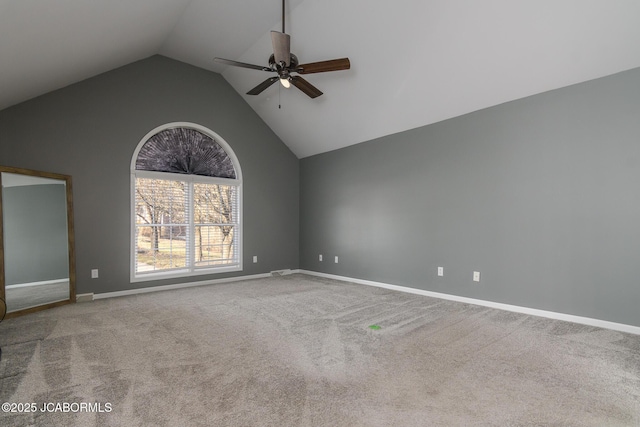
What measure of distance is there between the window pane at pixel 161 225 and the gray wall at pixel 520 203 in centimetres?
300

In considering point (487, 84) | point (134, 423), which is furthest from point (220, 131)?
point (134, 423)

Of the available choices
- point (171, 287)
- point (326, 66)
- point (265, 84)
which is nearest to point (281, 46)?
point (326, 66)

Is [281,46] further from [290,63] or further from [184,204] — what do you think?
[184,204]

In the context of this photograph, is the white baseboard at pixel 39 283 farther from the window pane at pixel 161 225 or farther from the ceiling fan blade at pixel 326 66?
the ceiling fan blade at pixel 326 66

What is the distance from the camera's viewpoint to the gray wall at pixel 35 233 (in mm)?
3434

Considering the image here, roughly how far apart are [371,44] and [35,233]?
4663mm

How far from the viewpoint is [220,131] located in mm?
5520

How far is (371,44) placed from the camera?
3.72 m

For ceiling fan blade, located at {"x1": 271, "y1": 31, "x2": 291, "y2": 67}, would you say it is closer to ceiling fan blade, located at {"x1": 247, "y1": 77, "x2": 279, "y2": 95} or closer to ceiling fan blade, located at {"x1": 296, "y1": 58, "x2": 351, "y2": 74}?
ceiling fan blade, located at {"x1": 296, "y1": 58, "x2": 351, "y2": 74}

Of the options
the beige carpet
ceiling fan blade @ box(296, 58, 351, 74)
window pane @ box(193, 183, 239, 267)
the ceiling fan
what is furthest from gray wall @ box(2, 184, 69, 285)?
ceiling fan blade @ box(296, 58, 351, 74)

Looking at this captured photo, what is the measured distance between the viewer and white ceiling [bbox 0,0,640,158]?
108 inches

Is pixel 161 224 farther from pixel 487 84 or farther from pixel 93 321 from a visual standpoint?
pixel 487 84

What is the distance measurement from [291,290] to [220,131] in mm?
3073

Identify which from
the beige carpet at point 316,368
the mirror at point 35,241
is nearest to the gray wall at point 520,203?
the beige carpet at point 316,368
